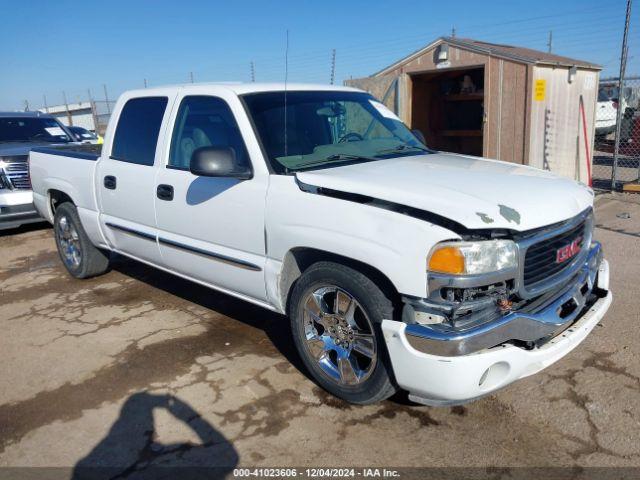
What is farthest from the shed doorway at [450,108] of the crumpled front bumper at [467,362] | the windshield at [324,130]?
the crumpled front bumper at [467,362]

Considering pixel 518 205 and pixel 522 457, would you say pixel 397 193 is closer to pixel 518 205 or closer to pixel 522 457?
pixel 518 205

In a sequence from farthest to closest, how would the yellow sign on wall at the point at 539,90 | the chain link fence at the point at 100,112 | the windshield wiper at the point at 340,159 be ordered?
1. the chain link fence at the point at 100,112
2. the yellow sign on wall at the point at 539,90
3. the windshield wiper at the point at 340,159

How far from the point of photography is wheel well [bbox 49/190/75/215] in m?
5.93

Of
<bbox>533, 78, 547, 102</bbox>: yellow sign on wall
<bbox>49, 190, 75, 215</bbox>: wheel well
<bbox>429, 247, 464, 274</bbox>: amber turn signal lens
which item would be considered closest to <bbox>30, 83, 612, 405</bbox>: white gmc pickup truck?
<bbox>429, 247, 464, 274</bbox>: amber turn signal lens

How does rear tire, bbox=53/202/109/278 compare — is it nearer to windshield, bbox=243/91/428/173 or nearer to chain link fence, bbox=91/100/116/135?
windshield, bbox=243/91/428/173

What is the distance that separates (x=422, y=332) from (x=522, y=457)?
847 millimetres

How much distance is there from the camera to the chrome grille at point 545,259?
2.89 m

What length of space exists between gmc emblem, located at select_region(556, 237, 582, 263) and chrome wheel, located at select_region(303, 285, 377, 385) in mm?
1129

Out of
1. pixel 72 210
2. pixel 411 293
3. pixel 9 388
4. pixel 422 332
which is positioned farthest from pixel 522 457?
pixel 72 210

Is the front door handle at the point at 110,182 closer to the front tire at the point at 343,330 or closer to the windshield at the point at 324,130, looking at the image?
the windshield at the point at 324,130

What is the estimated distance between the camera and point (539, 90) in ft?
27.8

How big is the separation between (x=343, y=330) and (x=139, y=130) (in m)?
2.66

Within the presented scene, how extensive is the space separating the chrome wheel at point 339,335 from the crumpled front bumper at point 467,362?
0.28m

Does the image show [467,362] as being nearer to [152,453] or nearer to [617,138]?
[152,453]
